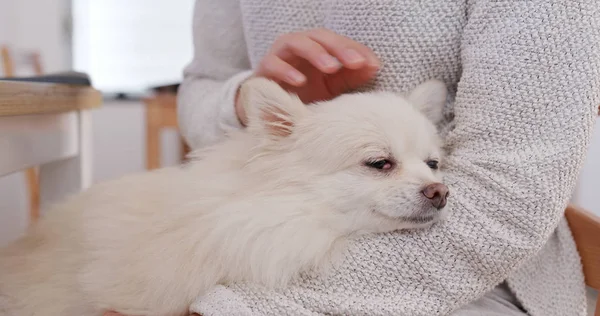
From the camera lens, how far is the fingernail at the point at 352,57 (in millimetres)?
887

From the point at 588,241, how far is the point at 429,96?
0.36 metres

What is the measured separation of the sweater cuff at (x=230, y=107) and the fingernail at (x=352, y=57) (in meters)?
0.24

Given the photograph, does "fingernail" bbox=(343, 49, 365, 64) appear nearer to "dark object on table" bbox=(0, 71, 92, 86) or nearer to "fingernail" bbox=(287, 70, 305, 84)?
"fingernail" bbox=(287, 70, 305, 84)

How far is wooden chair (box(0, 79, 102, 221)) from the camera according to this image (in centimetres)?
92

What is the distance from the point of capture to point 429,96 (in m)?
0.99

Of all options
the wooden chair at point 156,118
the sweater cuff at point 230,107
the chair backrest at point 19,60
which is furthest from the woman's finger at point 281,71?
the chair backrest at point 19,60

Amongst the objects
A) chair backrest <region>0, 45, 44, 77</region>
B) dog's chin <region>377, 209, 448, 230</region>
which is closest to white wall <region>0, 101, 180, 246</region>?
chair backrest <region>0, 45, 44, 77</region>

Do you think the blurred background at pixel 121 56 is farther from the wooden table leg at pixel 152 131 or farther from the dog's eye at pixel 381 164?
the dog's eye at pixel 381 164

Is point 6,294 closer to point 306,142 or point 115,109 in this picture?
point 306,142

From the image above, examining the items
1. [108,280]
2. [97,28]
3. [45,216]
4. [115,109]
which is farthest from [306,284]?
[97,28]

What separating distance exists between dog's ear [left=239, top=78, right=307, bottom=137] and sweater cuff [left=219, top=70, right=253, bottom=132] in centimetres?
6

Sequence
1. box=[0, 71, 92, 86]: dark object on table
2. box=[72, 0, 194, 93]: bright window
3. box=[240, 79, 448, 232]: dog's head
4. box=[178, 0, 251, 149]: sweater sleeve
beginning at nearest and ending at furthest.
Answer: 1. box=[240, 79, 448, 232]: dog's head
2. box=[0, 71, 92, 86]: dark object on table
3. box=[178, 0, 251, 149]: sweater sleeve
4. box=[72, 0, 194, 93]: bright window

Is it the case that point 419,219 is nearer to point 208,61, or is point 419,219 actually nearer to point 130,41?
point 208,61

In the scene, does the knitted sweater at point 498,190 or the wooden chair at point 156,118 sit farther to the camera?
the wooden chair at point 156,118
